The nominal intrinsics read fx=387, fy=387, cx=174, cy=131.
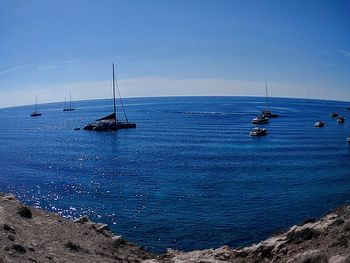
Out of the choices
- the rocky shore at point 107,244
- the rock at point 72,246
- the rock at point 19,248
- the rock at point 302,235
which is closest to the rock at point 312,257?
the rocky shore at point 107,244

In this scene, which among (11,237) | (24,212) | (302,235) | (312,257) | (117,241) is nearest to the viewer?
(312,257)

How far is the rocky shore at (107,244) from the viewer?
1844cm

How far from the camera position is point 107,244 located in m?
25.5

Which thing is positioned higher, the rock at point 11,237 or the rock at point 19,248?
the rock at point 11,237

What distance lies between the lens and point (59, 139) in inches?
4377

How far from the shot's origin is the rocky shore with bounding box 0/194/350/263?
1844cm

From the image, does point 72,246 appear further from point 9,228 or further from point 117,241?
point 117,241

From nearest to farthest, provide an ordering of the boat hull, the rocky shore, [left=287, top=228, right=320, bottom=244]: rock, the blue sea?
the rocky shore, [left=287, top=228, right=320, bottom=244]: rock, the blue sea, the boat hull

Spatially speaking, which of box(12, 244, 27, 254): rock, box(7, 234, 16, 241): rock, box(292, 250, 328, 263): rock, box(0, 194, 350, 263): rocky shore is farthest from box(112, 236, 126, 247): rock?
box(292, 250, 328, 263): rock

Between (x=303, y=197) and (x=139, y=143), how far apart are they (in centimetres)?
→ 5620

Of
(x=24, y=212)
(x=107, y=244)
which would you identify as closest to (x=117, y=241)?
(x=107, y=244)

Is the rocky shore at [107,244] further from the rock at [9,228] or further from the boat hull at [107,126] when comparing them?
the boat hull at [107,126]

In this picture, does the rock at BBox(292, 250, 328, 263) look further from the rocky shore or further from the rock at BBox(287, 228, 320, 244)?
the rock at BBox(287, 228, 320, 244)

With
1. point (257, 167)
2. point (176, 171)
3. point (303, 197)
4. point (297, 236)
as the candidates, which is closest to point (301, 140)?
point (257, 167)
